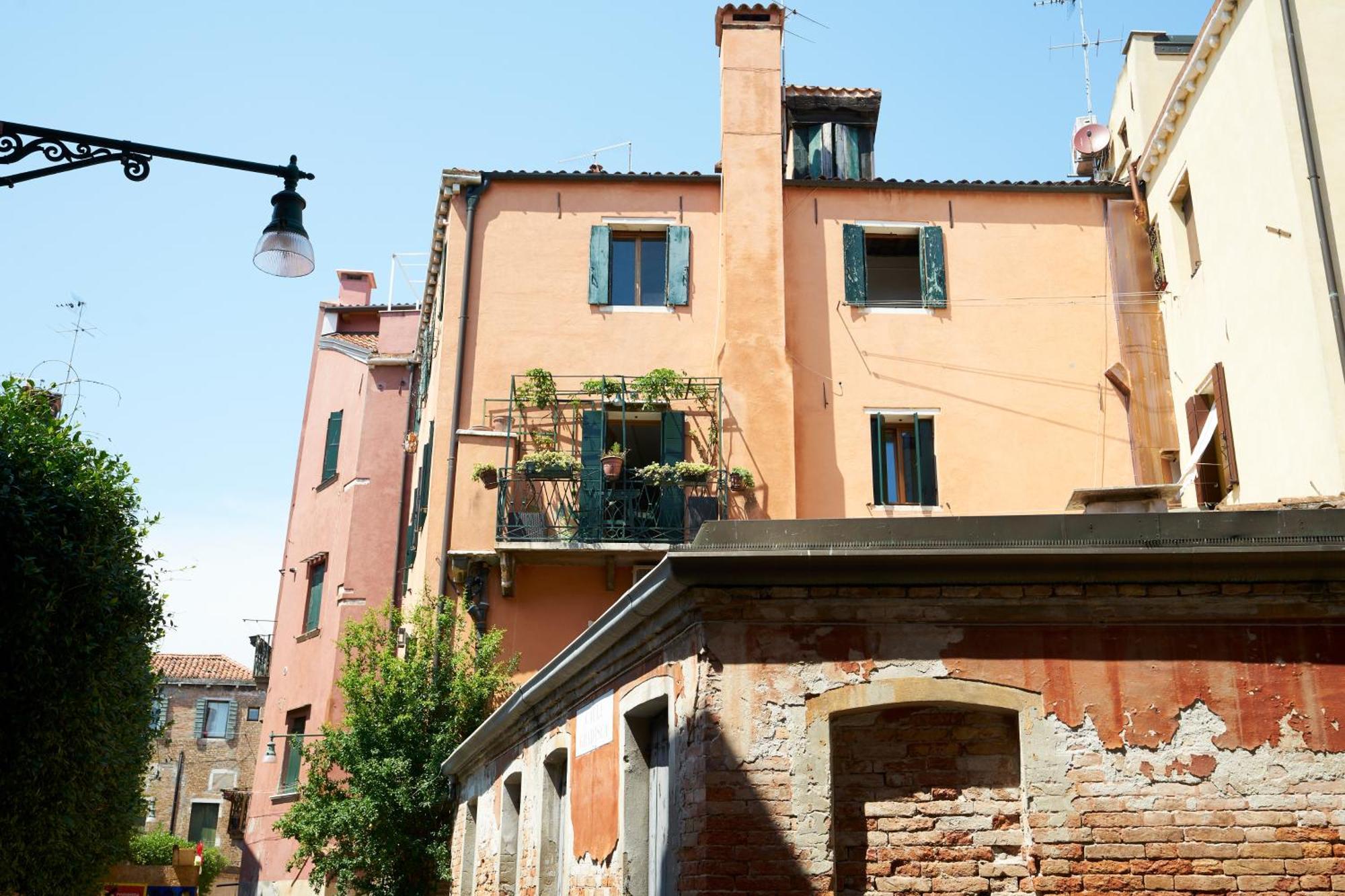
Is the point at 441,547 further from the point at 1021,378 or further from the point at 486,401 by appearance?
the point at 1021,378

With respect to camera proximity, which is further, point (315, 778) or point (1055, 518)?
point (315, 778)

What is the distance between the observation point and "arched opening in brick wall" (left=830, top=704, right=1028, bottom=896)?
7.45 m

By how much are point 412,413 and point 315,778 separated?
377 inches

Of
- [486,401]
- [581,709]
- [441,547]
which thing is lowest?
[581,709]

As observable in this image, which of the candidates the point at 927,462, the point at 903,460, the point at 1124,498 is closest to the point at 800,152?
the point at 903,460

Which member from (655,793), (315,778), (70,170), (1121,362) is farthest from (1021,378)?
(70,170)

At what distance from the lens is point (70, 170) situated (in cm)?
754

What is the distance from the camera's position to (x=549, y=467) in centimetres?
1920

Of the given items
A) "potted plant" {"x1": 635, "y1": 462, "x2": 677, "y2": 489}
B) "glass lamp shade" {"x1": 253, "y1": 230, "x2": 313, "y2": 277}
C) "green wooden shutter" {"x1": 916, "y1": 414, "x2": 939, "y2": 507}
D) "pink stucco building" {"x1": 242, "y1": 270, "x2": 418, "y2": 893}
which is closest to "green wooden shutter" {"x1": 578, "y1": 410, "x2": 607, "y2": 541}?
"potted plant" {"x1": 635, "y1": 462, "x2": 677, "y2": 489}

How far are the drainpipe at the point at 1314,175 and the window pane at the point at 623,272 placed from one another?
9.90m

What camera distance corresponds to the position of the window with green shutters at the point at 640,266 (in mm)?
20906

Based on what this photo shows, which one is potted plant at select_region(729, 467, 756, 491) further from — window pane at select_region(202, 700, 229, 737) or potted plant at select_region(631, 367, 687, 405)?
window pane at select_region(202, 700, 229, 737)

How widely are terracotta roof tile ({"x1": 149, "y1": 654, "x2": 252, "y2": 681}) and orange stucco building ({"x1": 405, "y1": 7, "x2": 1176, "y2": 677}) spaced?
2849cm

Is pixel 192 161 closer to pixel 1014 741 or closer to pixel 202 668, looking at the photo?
pixel 1014 741
